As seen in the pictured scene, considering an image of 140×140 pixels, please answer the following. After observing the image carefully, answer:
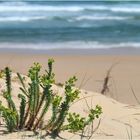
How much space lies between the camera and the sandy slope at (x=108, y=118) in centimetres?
356

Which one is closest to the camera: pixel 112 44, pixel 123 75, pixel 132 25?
pixel 123 75

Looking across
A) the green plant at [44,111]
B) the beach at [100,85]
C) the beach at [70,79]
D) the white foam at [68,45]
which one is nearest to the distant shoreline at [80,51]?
the beach at [70,79]

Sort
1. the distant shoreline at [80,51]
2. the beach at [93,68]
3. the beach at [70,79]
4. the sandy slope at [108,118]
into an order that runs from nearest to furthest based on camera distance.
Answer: the beach at [70,79] < the sandy slope at [108,118] < the beach at [93,68] < the distant shoreline at [80,51]

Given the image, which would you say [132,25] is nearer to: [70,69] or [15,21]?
[15,21]

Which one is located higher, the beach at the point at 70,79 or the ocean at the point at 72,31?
the ocean at the point at 72,31

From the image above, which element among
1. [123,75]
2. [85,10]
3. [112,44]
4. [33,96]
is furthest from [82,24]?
[33,96]

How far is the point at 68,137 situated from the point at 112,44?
8.03 metres

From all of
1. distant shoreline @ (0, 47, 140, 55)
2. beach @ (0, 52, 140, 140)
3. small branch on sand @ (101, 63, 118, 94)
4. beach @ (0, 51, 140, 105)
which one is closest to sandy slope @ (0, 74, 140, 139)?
beach @ (0, 52, 140, 140)

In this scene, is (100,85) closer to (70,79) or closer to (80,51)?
(70,79)

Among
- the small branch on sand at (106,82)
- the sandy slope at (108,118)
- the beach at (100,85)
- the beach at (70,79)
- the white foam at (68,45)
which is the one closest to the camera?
the beach at (70,79)

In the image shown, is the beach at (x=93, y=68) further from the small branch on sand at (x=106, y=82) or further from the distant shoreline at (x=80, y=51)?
the distant shoreline at (x=80, y=51)

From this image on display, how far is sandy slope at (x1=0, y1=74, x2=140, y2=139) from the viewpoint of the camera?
356 centimetres

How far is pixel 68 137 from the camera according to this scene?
347cm

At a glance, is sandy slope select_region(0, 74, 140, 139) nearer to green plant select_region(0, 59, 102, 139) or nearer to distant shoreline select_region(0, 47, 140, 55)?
green plant select_region(0, 59, 102, 139)
